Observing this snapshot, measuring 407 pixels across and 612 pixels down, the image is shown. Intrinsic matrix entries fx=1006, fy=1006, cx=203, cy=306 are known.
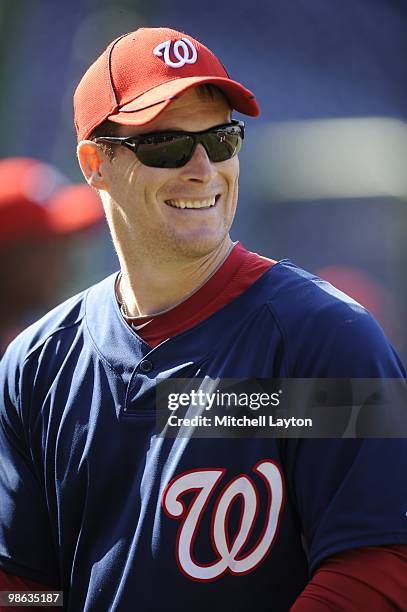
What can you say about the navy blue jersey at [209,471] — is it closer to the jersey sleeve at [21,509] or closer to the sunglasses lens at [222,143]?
the jersey sleeve at [21,509]

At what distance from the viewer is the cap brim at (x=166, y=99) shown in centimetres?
229

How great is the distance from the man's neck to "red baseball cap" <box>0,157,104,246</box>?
1684 millimetres

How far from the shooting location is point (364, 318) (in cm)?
211

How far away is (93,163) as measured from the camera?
8.32ft

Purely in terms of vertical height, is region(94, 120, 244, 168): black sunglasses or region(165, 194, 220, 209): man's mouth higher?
region(94, 120, 244, 168): black sunglasses

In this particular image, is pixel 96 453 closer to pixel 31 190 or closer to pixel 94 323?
pixel 94 323

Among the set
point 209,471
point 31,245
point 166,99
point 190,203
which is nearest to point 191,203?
point 190,203

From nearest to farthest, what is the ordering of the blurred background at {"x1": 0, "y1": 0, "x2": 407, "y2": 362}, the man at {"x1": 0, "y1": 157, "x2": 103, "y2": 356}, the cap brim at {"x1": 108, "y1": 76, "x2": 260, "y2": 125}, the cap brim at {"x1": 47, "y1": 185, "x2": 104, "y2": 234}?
the cap brim at {"x1": 108, "y1": 76, "x2": 260, "y2": 125}
the man at {"x1": 0, "y1": 157, "x2": 103, "y2": 356}
the cap brim at {"x1": 47, "y1": 185, "x2": 104, "y2": 234}
the blurred background at {"x1": 0, "y1": 0, "x2": 407, "y2": 362}

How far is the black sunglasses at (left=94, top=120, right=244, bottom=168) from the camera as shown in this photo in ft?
7.62

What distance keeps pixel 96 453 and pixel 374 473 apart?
67 centimetres

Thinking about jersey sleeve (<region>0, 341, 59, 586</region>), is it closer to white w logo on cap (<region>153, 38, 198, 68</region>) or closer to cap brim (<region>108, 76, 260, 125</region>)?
cap brim (<region>108, 76, 260, 125</region>)

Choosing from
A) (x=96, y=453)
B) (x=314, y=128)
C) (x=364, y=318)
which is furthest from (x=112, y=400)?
(x=314, y=128)

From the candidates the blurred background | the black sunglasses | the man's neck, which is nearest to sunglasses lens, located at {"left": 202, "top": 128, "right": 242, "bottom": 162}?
the black sunglasses

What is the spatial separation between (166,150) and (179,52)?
0.26 m
